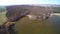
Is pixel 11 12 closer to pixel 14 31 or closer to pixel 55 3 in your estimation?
pixel 14 31

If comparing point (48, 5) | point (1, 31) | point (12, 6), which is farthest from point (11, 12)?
point (48, 5)

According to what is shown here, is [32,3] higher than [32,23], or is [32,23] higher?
[32,3]

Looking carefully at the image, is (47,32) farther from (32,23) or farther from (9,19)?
(9,19)

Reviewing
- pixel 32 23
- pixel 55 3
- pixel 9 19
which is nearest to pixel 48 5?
pixel 55 3
